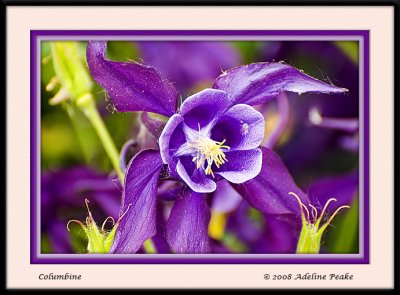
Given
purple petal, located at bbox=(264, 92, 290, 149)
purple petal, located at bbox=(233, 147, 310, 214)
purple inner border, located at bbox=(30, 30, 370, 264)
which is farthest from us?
purple petal, located at bbox=(264, 92, 290, 149)

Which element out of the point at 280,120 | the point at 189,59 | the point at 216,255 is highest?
the point at 189,59

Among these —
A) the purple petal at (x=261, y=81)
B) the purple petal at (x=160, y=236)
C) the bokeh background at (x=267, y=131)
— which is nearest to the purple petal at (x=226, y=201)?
the bokeh background at (x=267, y=131)

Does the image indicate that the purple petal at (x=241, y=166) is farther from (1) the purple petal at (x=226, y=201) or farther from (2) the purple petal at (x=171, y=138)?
(1) the purple petal at (x=226, y=201)

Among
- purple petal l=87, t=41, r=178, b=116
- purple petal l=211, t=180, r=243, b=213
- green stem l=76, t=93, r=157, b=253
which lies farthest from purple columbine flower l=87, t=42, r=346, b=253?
purple petal l=211, t=180, r=243, b=213

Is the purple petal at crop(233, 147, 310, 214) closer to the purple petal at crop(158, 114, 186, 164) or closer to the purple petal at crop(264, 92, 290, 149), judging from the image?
the purple petal at crop(158, 114, 186, 164)

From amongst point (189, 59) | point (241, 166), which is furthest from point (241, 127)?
point (189, 59)

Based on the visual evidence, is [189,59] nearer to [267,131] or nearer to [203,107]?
[267,131]
